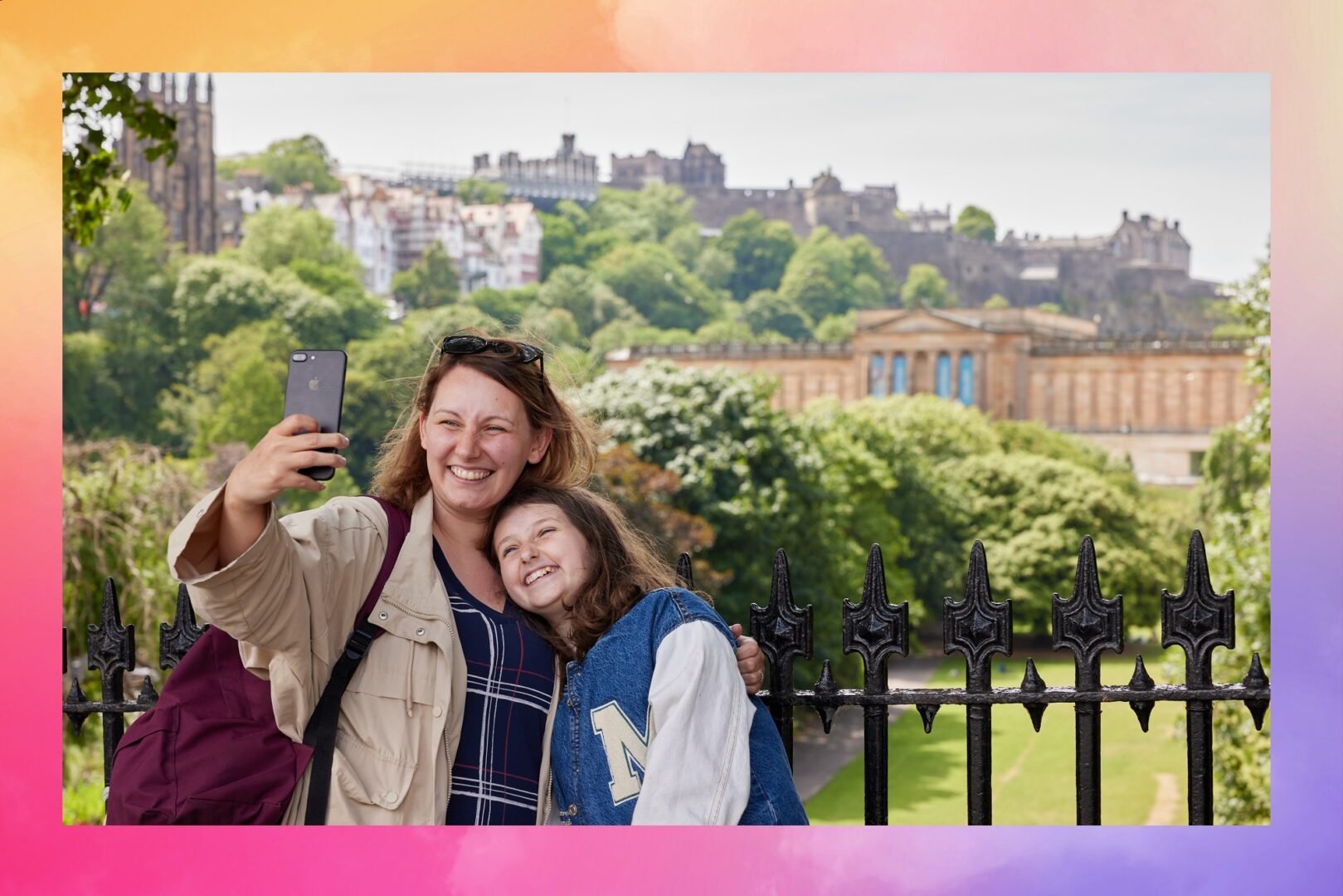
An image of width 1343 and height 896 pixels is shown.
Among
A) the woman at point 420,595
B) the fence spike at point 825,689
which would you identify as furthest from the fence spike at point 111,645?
the fence spike at point 825,689

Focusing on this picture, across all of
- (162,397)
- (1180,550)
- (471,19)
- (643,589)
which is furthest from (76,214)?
(162,397)

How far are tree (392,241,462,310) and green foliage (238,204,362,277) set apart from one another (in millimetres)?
3522

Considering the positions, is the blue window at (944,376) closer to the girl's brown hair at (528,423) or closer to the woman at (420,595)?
the girl's brown hair at (528,423)

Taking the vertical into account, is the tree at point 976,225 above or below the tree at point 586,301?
above

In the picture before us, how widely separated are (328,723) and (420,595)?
24 centimetres

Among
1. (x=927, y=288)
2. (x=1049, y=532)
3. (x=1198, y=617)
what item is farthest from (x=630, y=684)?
(x=927, y=288)

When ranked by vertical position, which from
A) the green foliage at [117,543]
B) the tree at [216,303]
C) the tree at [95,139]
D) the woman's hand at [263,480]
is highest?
the tree at [216,303]

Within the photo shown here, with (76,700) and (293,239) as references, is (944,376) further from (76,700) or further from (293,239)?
(76,700)

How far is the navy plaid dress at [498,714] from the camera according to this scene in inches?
95.6

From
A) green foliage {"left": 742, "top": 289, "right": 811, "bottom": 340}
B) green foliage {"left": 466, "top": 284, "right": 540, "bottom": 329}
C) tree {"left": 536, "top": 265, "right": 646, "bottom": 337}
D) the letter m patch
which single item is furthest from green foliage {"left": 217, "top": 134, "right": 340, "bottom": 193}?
the letter m patch

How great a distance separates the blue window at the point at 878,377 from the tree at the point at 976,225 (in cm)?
903

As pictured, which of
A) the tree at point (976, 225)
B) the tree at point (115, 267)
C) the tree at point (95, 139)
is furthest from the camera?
the tree at point (976, 225)

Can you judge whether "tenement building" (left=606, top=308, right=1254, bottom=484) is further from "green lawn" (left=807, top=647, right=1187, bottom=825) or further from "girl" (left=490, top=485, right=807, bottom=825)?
"girl" (left=490, top=485, right=807, bottom=825)
